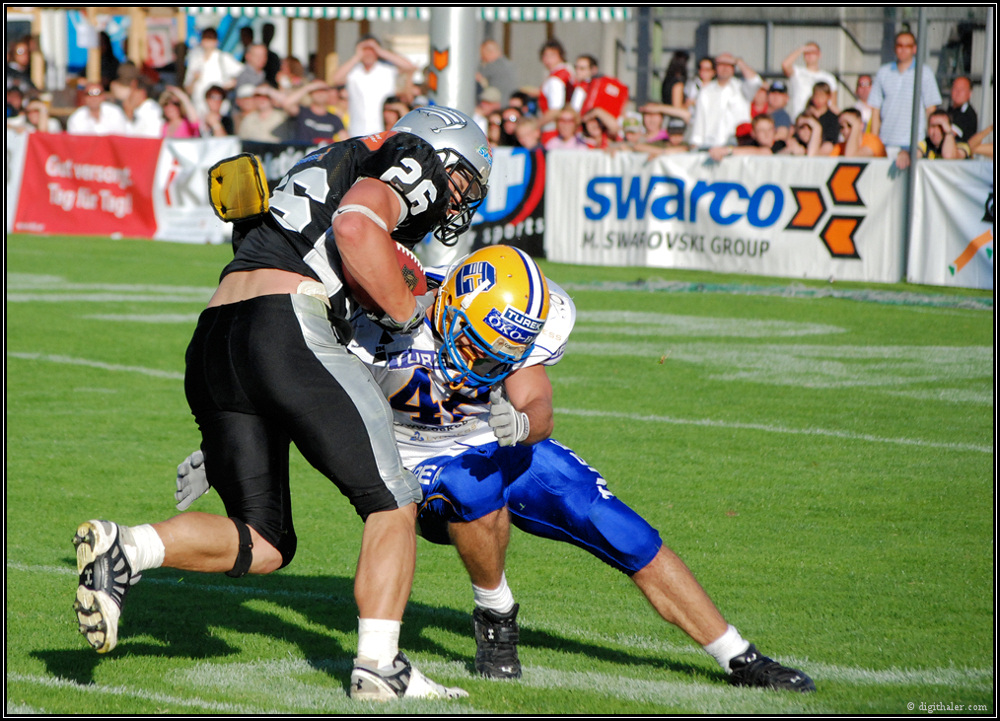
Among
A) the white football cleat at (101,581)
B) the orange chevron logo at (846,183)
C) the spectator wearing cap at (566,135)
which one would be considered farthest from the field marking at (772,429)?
the spectator wearing cap at (566,135)

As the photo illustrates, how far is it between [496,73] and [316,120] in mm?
2877

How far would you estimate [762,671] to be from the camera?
3.83m

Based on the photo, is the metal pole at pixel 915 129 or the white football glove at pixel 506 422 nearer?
the white football glove at pixel 506 422

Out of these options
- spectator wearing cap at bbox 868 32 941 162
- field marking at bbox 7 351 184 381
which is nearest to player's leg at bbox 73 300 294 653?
field marking at bbox 7 351 184 381

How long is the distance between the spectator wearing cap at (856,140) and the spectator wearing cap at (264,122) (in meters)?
7.81

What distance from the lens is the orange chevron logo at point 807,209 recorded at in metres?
14.1

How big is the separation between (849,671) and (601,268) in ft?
37.6

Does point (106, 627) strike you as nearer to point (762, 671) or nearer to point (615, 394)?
point (762, 671)

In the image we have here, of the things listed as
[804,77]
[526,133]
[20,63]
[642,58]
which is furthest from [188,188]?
[20,63]

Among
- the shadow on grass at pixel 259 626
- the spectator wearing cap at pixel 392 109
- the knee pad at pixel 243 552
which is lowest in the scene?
the shadow on grass at pixel 259 626

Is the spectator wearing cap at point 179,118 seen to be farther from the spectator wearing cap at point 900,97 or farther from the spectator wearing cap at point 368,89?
the spectator wearing cap at point 900,97

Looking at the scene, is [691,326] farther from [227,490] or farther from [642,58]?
[642,58]

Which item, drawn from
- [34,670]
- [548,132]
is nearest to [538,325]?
[34,670]

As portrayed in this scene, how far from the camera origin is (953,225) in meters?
13.1
